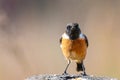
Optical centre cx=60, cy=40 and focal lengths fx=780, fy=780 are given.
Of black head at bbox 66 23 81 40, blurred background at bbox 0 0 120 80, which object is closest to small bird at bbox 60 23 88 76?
black head at bbox 66 23 81 40

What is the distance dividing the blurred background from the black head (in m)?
0.46

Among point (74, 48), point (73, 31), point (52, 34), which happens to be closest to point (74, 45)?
point (74, 48)

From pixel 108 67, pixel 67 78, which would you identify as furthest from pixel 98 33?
pixel 67 78

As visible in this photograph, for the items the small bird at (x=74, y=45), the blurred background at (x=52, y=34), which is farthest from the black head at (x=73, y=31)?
the blurred background at (x=52, y=34)

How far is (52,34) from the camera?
9.87 meters

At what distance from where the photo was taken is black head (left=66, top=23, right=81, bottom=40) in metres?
6.80

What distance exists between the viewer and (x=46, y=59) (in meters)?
8.75

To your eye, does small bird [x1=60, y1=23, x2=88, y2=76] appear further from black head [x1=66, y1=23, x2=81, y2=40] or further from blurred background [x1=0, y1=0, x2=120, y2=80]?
blurred background [x1=0, y1=0, x2=120, y2=80]

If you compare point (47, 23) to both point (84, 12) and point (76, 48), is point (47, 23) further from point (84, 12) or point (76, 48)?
point (76, 48)

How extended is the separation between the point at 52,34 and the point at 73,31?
119 inches

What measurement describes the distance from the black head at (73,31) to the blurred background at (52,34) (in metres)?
0.46

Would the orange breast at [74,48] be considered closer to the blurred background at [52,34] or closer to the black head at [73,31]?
the black head at [73,31]

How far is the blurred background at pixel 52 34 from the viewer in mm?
7734

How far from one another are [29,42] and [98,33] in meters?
0.84
